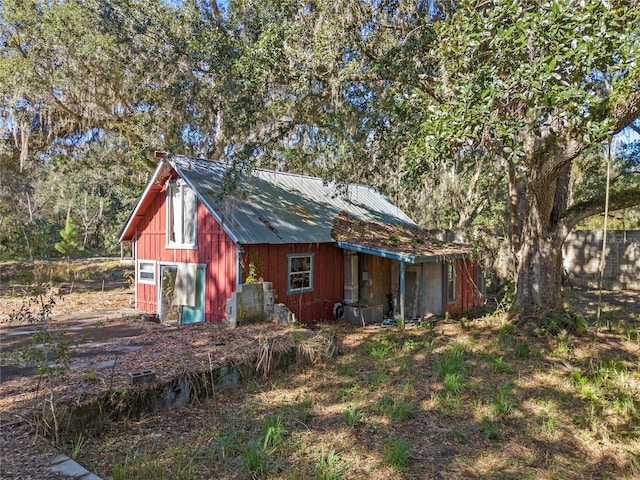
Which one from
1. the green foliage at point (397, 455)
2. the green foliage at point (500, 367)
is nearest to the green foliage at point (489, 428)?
the green foliage at point (397, 455)

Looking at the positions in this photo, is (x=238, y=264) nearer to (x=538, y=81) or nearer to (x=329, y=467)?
(x=329, y=467)

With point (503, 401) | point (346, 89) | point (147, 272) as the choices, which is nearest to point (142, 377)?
point (503, 401)

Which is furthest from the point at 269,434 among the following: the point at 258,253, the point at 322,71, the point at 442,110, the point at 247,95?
the point at 322,71

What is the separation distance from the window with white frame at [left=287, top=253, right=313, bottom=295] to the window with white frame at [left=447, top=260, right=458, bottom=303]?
5.19m

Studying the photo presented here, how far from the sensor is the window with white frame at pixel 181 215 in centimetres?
1259

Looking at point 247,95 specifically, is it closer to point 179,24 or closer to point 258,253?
point 258,253

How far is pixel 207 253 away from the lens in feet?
39.7

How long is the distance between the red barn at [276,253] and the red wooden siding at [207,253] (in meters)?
0.03

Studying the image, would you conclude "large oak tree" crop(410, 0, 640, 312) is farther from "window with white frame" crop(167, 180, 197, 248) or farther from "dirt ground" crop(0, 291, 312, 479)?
"window with white frame" crop(167, 180, 197, 248)

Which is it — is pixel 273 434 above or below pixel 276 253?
below

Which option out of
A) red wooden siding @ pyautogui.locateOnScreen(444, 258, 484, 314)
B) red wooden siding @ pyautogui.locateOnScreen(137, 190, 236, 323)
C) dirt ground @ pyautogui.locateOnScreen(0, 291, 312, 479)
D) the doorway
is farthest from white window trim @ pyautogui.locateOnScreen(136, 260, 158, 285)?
red wooden siding @ pyautogui.locateOnScreen(444, 258, 484, 314)

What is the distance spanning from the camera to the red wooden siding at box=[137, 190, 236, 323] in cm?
1157

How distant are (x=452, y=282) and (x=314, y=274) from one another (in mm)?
5395

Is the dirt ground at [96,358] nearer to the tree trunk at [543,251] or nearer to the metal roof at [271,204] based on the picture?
the metal roof at [271,204]
